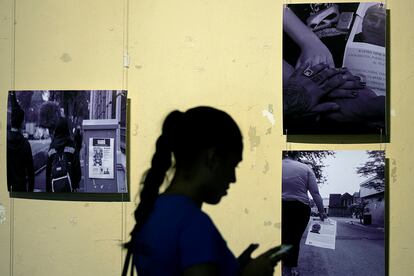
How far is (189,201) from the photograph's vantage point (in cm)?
139

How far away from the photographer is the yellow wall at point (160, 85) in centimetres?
280

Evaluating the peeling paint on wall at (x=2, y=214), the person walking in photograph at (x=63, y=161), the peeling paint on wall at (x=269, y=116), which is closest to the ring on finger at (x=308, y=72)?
the peeling paint on wall at (x=269, y=116)

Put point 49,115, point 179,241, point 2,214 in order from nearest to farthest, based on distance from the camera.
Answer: point 179,241
point 49,115
point 2,214

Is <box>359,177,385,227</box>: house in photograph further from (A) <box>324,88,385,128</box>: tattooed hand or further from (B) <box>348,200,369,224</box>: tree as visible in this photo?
(A) <box>324,88,385,128</box>: tattooed hand

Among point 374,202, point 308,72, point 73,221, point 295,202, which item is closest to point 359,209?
point 374,202

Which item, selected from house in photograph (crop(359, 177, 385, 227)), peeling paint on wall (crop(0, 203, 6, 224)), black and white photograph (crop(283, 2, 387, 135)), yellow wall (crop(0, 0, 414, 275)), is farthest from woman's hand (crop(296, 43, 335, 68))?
peeling paint on wall (crop(0, 203, 6, 224))

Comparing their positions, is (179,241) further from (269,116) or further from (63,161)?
(63,161)

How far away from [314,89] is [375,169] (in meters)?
0.53

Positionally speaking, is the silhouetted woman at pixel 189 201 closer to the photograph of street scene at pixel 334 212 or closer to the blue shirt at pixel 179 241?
the blue shirt at pixel 179 241

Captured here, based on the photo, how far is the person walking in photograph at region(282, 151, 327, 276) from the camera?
282 centimetres

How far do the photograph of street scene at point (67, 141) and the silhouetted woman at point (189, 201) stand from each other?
55.3 inches

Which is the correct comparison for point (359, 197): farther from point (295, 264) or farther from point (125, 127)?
point (125, 127)

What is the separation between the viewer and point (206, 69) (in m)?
2.90

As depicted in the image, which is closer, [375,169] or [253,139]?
[375,169]
